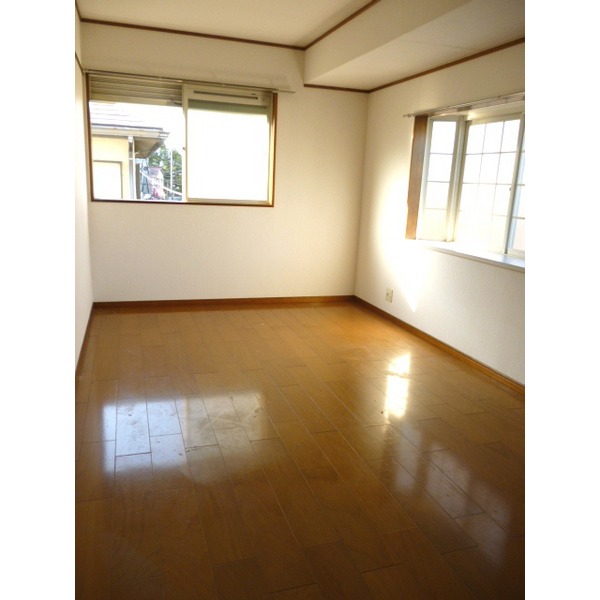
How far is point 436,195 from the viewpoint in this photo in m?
4.72

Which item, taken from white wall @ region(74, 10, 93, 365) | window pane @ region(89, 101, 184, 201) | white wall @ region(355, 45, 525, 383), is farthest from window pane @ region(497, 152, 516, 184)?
white wall @ region(74, 10, 93, 365)

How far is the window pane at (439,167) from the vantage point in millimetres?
4594

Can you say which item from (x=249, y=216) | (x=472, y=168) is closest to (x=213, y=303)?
(x=249, y=216)

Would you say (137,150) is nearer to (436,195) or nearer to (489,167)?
(436,195)

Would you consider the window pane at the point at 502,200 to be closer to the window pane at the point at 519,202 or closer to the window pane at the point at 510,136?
the window pane at the point at 519,202

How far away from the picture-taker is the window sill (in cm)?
354

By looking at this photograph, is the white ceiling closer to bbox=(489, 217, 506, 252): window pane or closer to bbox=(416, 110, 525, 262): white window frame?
bbox=(416, 110, 525, 262): white window frame

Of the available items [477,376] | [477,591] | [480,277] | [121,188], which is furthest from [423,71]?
[477,591]

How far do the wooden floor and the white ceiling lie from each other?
2287 millimetres

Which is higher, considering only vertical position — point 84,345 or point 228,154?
point 228,154

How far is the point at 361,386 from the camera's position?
3.51 meters

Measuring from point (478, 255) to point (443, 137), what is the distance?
1.30 metres
